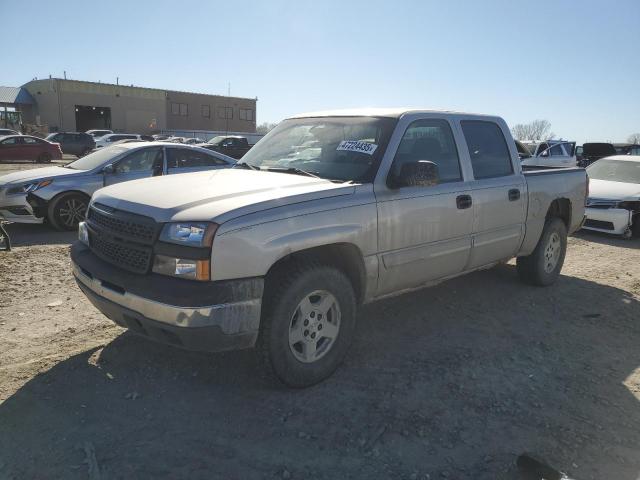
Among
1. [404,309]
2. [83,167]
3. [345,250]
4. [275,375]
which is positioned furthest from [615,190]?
[83,167]

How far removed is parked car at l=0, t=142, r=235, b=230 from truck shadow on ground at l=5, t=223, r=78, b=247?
0.68ft

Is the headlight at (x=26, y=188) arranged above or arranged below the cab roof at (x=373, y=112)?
below

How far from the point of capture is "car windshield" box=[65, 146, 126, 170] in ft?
28.3

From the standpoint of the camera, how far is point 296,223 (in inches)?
124

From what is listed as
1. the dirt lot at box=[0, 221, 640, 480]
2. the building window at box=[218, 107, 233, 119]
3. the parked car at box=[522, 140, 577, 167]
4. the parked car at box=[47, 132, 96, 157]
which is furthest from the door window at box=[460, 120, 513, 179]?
the building window at box=[218, 107, 233, 119]

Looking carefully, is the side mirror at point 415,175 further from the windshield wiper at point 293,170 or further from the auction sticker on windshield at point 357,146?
the windshield wiper at point 293,170

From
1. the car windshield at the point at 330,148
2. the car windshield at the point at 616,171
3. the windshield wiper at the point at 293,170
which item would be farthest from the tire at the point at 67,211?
the car windshield at the point at 616,171

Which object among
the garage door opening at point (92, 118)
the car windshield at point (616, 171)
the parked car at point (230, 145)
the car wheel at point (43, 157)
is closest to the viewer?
the car windshield at point (616, 171)

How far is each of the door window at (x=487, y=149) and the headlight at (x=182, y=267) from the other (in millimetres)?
2773

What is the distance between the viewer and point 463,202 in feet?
14.2

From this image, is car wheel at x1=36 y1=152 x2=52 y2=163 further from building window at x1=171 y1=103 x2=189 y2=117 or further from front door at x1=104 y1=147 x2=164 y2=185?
building window at x1=171 y1=103 x2=189 y2=117

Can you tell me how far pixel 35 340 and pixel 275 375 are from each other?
214 centimetres

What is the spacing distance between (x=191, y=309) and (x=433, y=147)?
2.53 metres

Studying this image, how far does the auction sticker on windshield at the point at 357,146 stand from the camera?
3852 mm
